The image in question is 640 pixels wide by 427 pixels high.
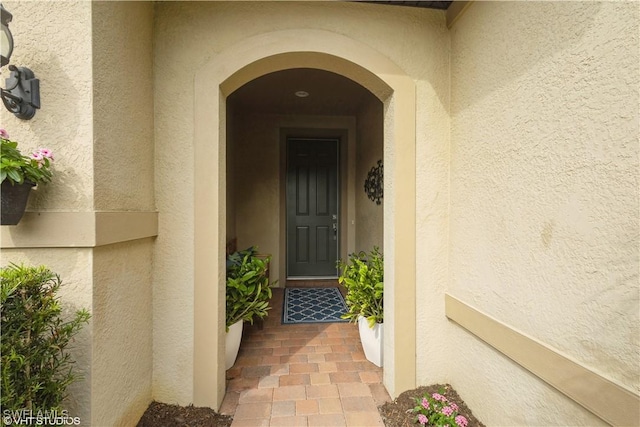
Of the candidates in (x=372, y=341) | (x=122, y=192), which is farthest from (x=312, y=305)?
(x=122, y=192)

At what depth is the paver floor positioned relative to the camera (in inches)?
64.1

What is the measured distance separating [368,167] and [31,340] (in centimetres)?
343

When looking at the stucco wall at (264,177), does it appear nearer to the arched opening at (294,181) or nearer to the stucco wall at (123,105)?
the arched opening at (294,181)

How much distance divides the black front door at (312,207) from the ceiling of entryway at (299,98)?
634 millimetres

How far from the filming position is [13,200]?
1.00 meters

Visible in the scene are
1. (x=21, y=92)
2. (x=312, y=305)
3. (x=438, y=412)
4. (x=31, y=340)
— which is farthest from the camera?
(x=312, y=305)

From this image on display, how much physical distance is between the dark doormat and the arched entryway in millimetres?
1195

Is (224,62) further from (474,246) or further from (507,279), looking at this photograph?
(507,279)

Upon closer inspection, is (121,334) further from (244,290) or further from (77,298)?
(244,290)

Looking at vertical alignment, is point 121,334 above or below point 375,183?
below

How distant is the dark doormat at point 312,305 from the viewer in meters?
2.94

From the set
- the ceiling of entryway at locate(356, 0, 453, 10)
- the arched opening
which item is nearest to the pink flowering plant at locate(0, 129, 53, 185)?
the ceiling of entryway at locate(356, 0, 453, 10)

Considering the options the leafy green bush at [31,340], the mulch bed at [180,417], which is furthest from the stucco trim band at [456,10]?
the mulch bed at [180,417]

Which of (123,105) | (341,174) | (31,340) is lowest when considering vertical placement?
(31,340)
